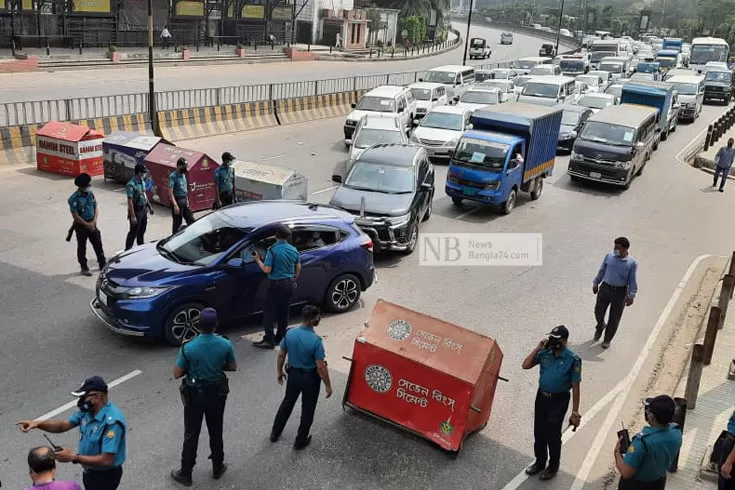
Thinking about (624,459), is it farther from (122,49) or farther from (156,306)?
(122,49)

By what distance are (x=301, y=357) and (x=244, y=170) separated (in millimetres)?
8816

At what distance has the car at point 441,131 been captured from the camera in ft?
72.2

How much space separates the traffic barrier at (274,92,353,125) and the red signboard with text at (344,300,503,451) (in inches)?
771

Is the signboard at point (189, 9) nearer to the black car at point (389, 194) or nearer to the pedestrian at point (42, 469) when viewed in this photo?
the black car at point (389, 194)

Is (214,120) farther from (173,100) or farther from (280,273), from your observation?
(280,273)

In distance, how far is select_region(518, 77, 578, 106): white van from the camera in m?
29.2

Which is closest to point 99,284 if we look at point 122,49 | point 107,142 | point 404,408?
point 404,408

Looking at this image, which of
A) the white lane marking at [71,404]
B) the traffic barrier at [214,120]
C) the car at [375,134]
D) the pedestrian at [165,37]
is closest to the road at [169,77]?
the pedestrian at [165,37]

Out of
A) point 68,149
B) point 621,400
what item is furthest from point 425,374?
point 68,149

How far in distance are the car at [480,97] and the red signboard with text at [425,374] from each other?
2099 cm

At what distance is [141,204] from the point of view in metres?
11.7

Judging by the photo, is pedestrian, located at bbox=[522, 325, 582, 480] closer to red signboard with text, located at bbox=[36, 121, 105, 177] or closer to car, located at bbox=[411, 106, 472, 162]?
red signboard with text, located at bbox=[36, 121, 105, 177]

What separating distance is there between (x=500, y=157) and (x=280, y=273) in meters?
9.38

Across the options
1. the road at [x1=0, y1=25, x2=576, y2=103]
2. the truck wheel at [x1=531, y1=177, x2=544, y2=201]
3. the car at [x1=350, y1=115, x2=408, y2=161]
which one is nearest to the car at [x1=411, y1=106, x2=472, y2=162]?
the car at [x1=350, y1=115, x2=408, y2=161]
